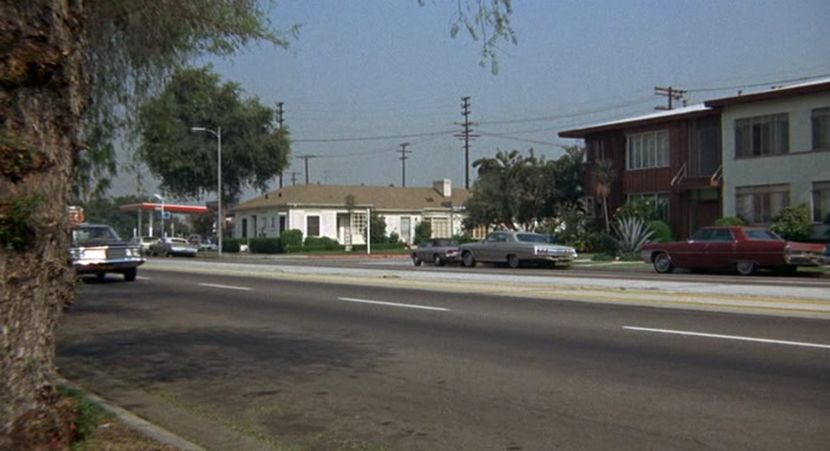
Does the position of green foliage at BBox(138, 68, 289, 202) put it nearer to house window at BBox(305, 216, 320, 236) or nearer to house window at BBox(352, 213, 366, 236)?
house window at BBox(305, 216, 320, 236)

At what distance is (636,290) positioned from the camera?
61.8 ft

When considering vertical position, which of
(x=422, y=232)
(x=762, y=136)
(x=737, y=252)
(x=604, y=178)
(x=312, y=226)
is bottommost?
(x=737, y=252)

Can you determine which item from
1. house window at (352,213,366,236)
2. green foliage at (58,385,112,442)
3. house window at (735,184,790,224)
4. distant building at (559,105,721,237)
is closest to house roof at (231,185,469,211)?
house window at (352,213,366,236)

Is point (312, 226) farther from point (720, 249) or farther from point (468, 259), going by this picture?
point (720, 249)

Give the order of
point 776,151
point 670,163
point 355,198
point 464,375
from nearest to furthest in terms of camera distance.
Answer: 1. point 464,375
2. point 776,151
3. point 670,163
4. point 355,198

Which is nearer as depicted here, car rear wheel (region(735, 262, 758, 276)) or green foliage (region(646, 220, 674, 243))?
car rear wheel (region(735, 262, 758, 276))

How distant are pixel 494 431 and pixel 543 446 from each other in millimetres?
538

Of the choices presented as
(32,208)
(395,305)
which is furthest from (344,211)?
(32,208)

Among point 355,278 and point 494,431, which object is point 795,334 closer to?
point 494,431

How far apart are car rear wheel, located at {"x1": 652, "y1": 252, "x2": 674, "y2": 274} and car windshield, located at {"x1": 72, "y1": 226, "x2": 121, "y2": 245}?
16729 millimetres

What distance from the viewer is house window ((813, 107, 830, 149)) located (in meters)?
32.8

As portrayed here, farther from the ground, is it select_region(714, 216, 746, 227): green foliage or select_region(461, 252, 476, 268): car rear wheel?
select_region(714, 216, 746, 227): green foliage

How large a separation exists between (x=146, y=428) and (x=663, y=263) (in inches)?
963

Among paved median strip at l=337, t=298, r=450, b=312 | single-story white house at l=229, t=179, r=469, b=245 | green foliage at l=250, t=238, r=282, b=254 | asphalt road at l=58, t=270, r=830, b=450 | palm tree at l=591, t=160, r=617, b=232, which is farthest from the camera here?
single-story white house at l=229, t=179, r=469, b=245
